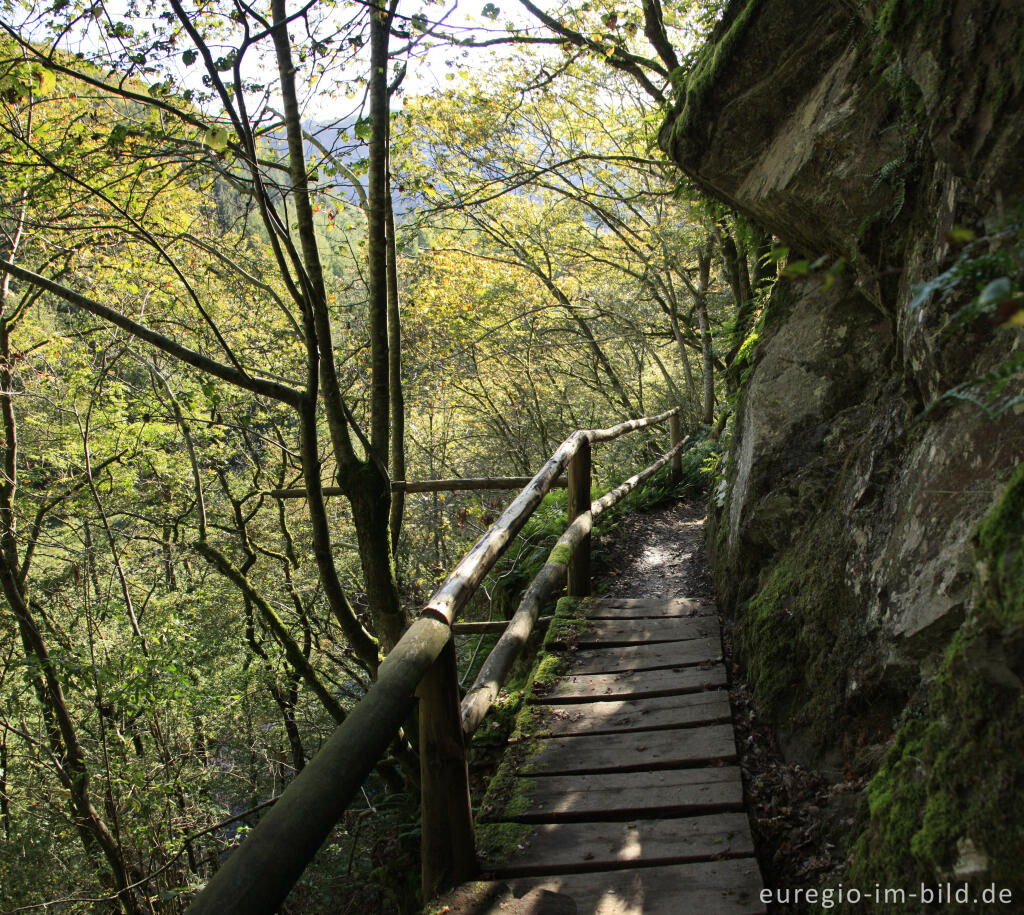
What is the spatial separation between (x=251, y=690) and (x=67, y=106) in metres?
12.5

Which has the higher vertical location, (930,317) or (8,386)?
(8,386)

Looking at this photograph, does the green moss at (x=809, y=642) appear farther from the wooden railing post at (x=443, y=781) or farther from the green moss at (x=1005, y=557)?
the wooden railing post at (x=443, y=781)

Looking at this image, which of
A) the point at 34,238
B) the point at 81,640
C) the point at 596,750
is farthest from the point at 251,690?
the point at 596,750

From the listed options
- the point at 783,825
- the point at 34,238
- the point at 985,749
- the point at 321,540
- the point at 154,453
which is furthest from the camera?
the point at 154,453

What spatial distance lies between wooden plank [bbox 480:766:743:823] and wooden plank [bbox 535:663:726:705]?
0.66 metres

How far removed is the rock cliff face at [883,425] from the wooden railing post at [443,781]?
1136mm

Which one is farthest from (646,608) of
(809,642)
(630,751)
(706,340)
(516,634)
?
(706,340)

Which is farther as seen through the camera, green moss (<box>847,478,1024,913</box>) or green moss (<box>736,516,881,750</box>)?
green moss (<box>736,516,881,750</box>)

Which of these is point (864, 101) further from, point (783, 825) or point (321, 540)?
point (321, 540)

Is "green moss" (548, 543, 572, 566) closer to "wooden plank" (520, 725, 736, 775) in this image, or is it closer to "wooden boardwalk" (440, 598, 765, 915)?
"wooden boardwalk" (440, 598, 765, 915)

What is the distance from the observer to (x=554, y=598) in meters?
5.70

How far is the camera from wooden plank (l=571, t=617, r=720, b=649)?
4.05 meters

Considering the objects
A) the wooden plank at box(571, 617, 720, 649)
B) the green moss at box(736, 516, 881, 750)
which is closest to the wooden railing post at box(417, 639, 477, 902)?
the green moss at box(736, 516, 881, 750)

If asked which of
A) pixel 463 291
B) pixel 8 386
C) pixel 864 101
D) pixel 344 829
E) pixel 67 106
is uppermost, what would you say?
pixel 67 106
